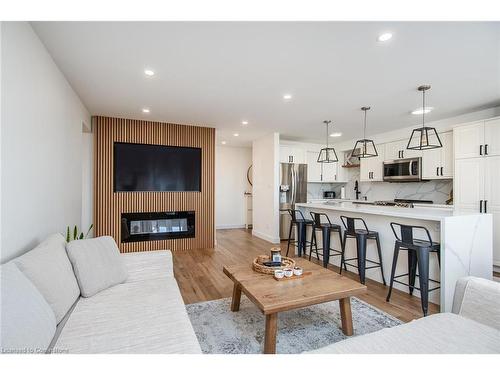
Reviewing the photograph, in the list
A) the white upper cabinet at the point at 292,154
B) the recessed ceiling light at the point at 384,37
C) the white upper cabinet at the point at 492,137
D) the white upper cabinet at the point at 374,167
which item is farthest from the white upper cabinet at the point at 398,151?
the recessed ceiling light at the point at 384,37

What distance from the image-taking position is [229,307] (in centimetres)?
244

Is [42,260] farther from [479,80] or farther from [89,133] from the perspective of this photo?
[479,80]

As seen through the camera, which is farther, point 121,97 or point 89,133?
point 89,133

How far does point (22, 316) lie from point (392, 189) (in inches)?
247

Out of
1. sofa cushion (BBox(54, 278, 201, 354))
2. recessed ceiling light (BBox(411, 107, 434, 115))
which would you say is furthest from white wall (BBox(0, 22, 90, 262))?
recessed ceiling light (BBox(411, 107, 434, 115))

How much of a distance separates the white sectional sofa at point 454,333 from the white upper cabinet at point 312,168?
4.93m

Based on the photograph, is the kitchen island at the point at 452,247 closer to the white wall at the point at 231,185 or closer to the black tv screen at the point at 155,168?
the black tv screen at the point at 155,168

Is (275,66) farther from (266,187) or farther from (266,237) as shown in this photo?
(266,237)

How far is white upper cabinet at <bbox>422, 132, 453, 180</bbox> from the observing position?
4293 mm

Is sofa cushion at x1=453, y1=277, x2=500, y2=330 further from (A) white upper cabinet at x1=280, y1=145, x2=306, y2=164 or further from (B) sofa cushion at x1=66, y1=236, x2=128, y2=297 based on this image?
(A) white upper cabinet at x1=280, y1=145, x2=306, y2=164

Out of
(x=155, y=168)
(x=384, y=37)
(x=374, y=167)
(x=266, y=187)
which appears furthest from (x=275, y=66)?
(x=374, y=167)

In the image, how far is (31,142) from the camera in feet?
6.06
